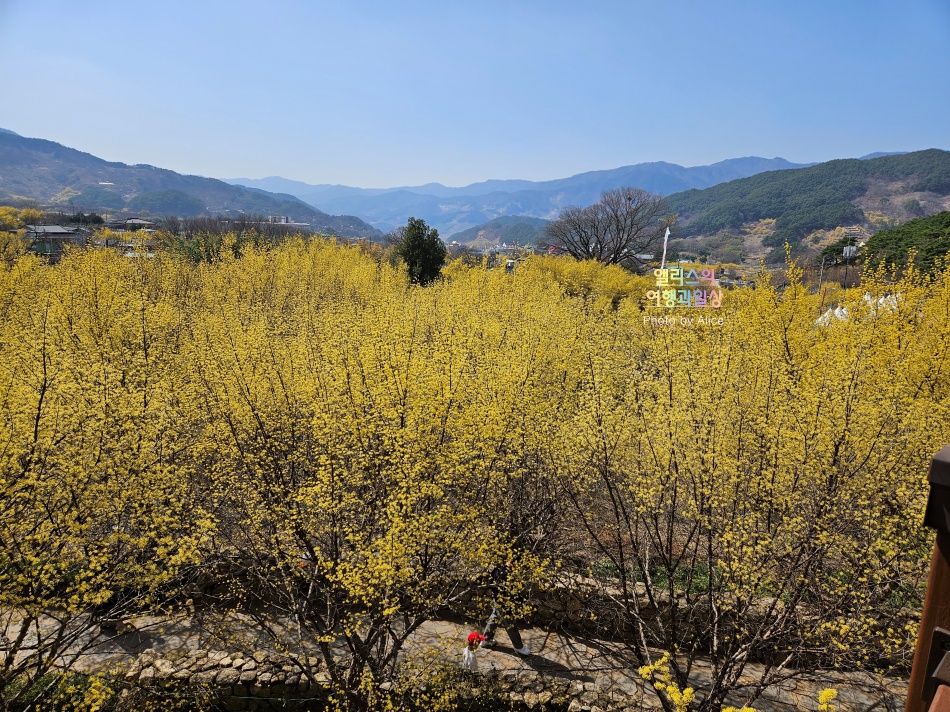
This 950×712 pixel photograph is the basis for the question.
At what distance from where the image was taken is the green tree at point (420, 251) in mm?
29938

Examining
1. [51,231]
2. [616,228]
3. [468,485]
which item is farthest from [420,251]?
[51,231]

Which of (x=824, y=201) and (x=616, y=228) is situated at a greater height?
(x=824, y=201)

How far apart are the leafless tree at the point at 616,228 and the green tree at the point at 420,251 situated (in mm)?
17453

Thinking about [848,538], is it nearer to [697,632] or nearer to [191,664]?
[697,632]

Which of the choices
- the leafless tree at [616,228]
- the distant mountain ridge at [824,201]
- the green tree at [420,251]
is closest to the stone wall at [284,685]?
the green tree at [420,251]

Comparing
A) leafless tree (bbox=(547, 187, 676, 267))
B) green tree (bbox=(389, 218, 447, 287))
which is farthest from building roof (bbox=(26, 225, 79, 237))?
leafless tree (bbox=(547, 187, 676, 267))

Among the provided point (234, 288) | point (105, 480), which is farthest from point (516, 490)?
point (234, 288)

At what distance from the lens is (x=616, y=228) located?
43.3 metres

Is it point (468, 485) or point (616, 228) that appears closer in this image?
point (468, 485)

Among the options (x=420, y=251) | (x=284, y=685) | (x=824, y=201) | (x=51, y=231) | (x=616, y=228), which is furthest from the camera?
(x=824, y=201)

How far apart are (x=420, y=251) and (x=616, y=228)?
2166cm

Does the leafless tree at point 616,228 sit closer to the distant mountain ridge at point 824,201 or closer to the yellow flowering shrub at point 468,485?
the yellow flowering shrub at point 468,485

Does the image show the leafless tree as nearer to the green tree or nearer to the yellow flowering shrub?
the green tree

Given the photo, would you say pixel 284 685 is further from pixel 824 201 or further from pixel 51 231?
pixel 824 201
